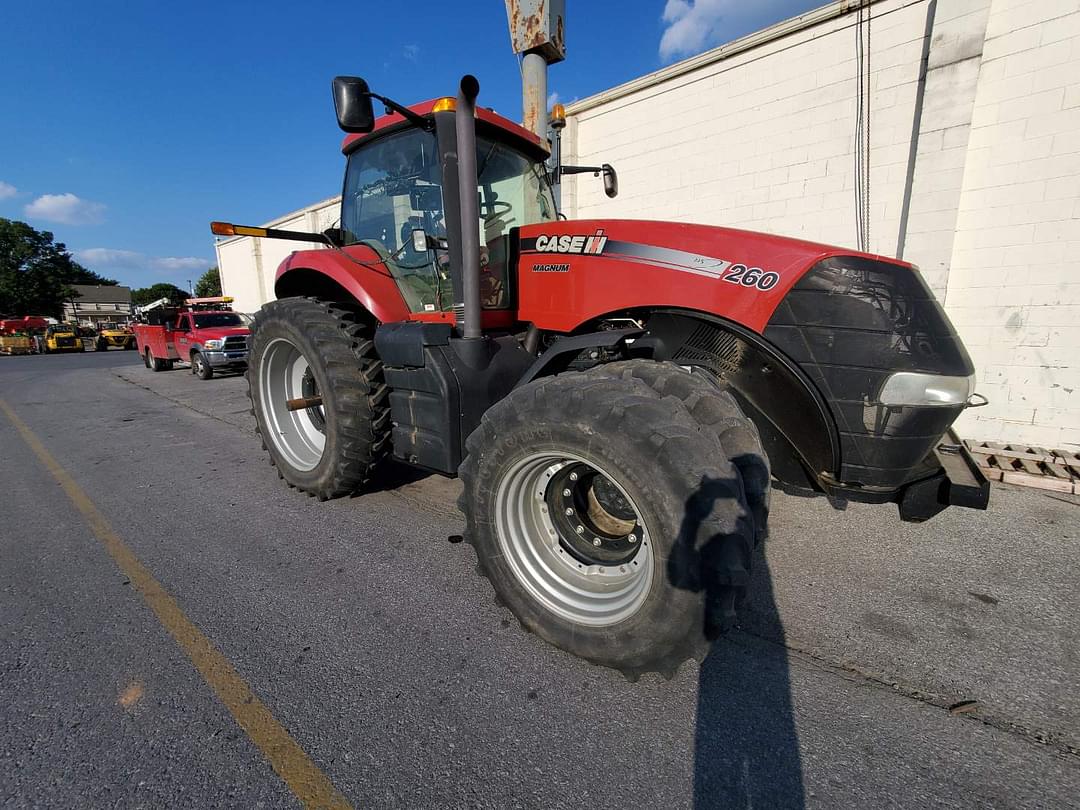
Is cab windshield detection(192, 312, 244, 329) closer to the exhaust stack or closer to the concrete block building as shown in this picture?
the concrete block building

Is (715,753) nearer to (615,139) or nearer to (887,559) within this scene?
(887,559)

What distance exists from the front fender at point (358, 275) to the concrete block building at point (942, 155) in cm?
500

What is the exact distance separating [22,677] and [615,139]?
8264 millimetres

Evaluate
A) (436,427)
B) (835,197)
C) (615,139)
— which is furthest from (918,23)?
(436,427)

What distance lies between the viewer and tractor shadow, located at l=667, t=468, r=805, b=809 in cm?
150

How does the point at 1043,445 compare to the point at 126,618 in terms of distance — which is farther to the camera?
the point at 1043,445

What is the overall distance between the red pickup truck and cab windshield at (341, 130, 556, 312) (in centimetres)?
863

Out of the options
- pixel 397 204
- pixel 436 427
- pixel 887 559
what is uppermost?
pixel 397 204

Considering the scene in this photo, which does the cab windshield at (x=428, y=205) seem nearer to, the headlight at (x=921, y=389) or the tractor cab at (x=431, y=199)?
the tractor cab at (x=431, y=199)

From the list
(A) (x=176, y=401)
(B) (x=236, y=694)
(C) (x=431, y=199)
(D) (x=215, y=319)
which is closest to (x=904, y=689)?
(B) (x=236, y=694)

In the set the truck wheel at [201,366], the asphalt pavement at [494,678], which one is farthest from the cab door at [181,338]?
the asphalt pavement at [494,678]

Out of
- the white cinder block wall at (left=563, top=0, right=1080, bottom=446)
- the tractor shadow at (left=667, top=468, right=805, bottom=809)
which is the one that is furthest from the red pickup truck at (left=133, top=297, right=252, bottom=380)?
the tractor shadow at (left=667, top=468, right=805, bottom=809)

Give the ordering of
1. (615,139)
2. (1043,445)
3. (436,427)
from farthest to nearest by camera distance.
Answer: (615,139)
(1043,445)
(436,427)

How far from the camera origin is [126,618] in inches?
92.5
